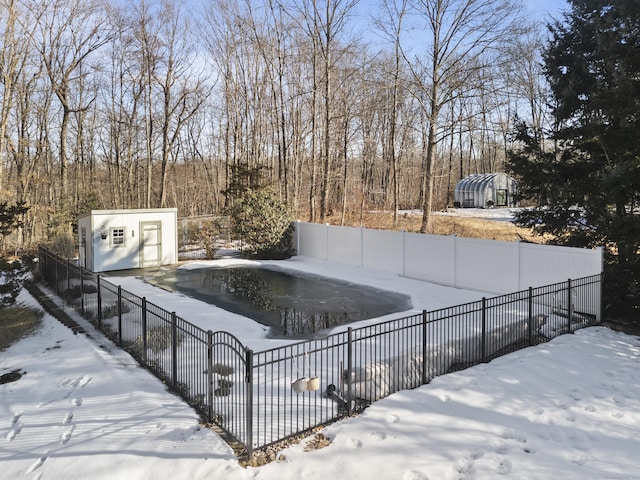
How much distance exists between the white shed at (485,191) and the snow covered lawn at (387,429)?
32.6m

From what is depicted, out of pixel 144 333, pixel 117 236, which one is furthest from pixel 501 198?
pixel 144 333

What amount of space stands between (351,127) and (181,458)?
32.3m

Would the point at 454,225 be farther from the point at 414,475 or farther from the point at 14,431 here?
the point at 14,431

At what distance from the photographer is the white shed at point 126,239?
17.8 metres

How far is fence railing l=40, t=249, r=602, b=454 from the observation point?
556 centimetres

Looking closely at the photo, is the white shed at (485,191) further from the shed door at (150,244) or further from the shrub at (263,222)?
the shed door at (150,244)

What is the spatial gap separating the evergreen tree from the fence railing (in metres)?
1.37

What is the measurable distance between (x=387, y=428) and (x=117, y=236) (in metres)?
15.5

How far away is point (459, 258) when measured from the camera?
13.9 metres

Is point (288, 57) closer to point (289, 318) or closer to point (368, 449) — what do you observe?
point (289, 318)

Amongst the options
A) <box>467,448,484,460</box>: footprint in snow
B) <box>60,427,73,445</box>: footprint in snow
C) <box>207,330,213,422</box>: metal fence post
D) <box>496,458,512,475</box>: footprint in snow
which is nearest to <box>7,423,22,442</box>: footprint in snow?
<box>60,427,73,445</box>: footprint in snow

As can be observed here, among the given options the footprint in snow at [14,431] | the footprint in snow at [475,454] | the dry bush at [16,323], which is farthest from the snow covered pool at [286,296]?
the footprint in snow at [475,454]

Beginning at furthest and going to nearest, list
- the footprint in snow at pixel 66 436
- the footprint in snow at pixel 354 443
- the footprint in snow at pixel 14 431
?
1. the footprint in snow at pixel 14 431
2. the footprint in snow at pixel 66 436
3. the footprint in snow at pixel 354 443

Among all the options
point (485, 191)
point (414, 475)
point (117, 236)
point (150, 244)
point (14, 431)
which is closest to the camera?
point (414, 475)
